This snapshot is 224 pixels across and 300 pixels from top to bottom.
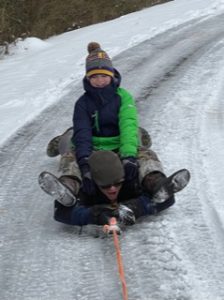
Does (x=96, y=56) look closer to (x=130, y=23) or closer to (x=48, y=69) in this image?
(x=48, y=69)

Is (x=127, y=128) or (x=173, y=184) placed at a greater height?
(x=127, y=128)

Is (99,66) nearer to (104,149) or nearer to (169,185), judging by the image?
(104,149)

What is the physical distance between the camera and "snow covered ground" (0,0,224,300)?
3.87 metres

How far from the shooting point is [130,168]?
4.71 m

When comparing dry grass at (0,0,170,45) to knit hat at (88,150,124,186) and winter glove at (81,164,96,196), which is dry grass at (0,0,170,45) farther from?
knit hat at (88,150,124,186)

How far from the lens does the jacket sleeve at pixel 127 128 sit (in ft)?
16.1

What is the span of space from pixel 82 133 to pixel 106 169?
2.40ft

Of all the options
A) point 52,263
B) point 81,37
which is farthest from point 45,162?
point 81,37

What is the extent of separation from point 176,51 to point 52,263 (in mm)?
6425

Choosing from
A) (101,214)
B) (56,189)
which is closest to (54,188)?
(56,189)

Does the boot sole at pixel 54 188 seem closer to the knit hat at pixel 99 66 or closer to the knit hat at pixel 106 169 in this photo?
the knit hat at pixel 106 169

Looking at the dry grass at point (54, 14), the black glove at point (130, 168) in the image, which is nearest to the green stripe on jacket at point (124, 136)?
the black glove at point (130, 168)

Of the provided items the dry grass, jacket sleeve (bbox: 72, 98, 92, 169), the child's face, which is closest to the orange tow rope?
jacket sleeve (bbox: 72, 98, 92, 169)

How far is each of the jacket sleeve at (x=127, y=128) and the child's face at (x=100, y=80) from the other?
0.15 metres
